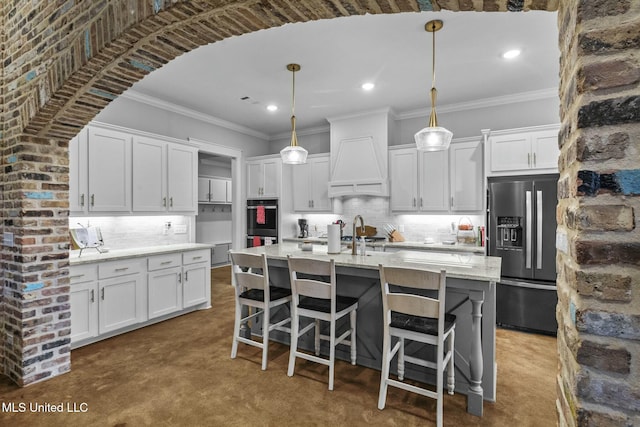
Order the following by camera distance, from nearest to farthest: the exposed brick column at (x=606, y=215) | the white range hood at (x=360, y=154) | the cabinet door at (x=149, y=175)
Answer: the exposed brick column at (x=606, y=215)
the cabinet door at (x=149, y=175)
the white range hood at (x=360, y=154)

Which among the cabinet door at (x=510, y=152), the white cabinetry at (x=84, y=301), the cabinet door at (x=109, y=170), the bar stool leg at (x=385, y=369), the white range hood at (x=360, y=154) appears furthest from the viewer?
the white range hood at (x=360, y=154)

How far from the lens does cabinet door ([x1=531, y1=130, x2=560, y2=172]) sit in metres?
3.77

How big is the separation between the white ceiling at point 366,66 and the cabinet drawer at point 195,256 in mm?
2111

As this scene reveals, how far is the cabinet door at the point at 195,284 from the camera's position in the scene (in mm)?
4344

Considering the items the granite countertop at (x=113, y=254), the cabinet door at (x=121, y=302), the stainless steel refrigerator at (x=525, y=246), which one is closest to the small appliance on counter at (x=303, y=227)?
the granite countertop at (x=113, y=254)

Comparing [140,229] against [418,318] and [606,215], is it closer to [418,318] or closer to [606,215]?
[418,318]

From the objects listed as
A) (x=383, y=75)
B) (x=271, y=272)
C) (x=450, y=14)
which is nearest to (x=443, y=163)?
(x=383, y=75)

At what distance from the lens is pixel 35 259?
2.60 metres

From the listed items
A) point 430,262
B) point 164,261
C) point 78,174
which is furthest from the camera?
point 164,261

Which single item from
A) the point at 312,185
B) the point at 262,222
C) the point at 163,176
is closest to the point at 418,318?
the point at 163,176

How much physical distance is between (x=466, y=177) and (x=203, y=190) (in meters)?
5.63

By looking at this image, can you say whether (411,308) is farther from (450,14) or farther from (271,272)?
(450,14)

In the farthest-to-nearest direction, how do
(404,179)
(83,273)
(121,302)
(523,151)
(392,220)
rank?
(392,220) < (404,179) < (523,151) < (121,302) < (83,273)

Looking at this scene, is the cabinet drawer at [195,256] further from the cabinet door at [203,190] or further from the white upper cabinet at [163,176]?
the cabinet door at [203,190]
